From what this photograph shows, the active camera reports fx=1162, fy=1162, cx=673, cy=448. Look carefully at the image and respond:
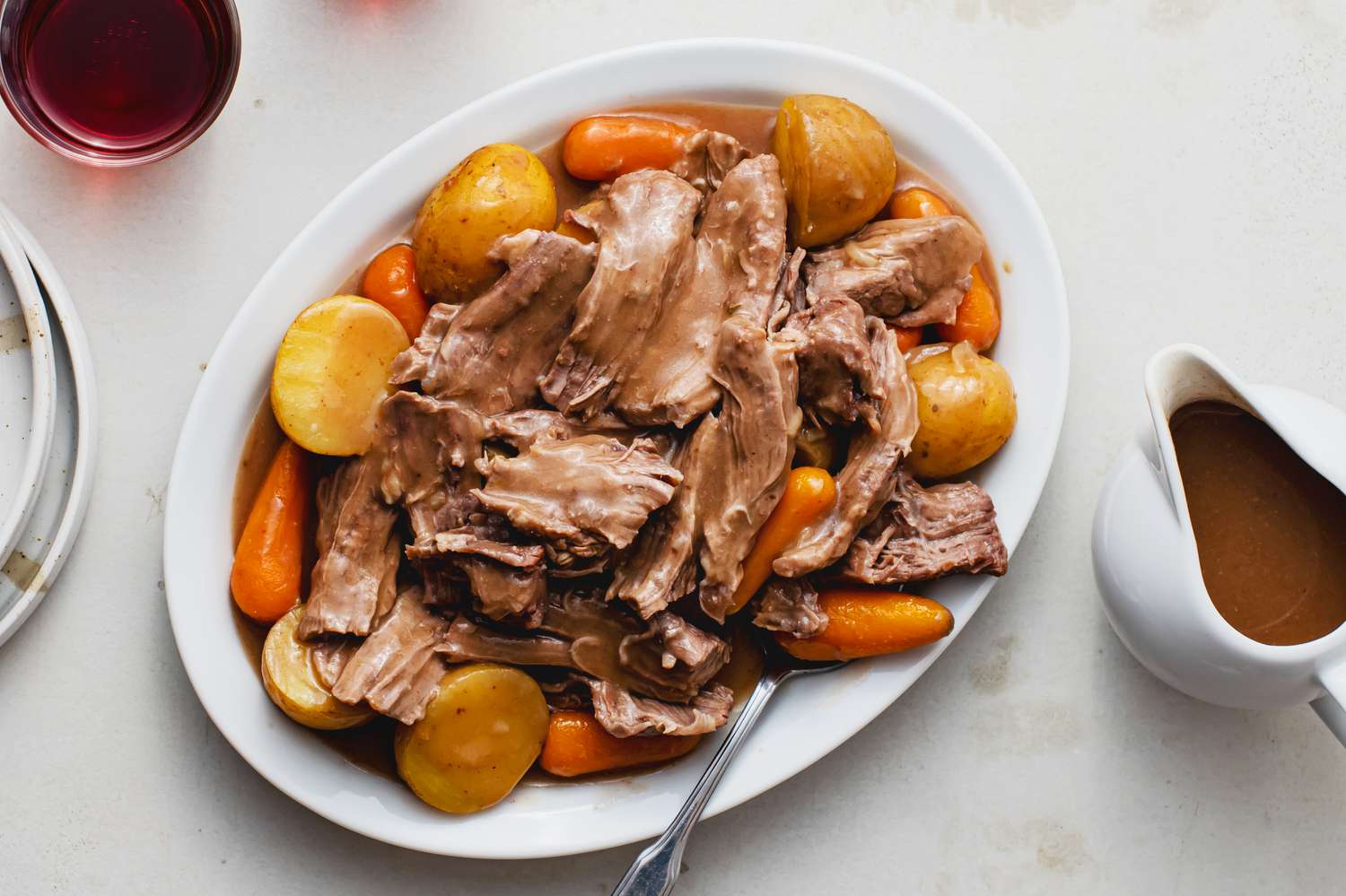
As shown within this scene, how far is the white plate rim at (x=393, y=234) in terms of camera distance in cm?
217

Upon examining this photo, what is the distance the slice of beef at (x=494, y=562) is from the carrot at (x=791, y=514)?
1.23 ft

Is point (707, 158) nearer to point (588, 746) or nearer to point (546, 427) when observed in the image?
point (546, 427)

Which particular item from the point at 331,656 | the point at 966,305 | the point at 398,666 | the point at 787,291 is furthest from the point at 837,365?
the point at 331,656

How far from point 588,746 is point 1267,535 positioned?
128 centimetres

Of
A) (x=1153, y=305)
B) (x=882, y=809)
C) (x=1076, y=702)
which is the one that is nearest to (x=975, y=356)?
(x=1153, y=305)

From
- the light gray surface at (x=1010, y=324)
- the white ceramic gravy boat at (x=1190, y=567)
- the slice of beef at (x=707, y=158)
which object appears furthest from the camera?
the light gray surface at (x=1010, y=324)

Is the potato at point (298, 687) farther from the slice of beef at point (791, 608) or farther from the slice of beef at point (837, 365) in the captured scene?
the slice of beef at point (837, 365)

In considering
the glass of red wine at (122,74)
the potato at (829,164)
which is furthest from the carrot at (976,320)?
the glass of red wine at (122,74)

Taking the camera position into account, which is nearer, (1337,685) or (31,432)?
(1337,685)

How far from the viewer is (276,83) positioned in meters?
2.43

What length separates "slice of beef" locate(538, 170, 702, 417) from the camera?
2.11m

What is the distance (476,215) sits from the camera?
2143 millimetres

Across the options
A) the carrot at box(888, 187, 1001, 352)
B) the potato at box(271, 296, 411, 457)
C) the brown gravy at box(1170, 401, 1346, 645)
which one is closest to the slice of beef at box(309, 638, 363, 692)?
the potato at box(271, 296, 411, 457)

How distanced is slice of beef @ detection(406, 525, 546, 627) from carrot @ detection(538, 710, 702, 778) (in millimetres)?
252
